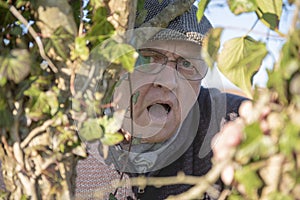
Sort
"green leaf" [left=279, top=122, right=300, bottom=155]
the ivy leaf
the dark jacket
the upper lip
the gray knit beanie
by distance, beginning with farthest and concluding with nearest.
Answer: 1. the dark jacket
2. the upper lip
3. the gray knit beanie
4. the ivy leaf
5. "green leaf" [left=279, top=122, right=300, bottom=155]

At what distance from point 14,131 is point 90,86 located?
10 cm

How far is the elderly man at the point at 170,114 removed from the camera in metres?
1.30

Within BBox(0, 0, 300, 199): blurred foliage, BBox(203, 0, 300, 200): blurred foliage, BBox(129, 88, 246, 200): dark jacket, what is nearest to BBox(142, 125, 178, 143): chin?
BBox(129, 88, 246, 200): dark jacket

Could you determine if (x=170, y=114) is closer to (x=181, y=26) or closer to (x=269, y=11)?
(x=181, y=26)

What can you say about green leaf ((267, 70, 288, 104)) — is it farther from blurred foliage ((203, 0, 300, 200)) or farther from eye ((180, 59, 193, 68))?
eye ((180, 59, 193, 68))

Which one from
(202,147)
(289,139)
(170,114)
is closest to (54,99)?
(289,139)

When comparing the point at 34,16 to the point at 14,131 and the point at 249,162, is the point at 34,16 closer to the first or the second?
the point at 14,131

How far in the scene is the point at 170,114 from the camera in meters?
1.45

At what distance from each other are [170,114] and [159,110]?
0.04 metres

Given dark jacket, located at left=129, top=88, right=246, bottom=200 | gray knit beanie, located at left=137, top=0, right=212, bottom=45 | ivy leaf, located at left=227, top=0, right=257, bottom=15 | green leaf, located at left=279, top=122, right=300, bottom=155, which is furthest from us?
dark jacket, located at left=129, top=88, right=246, bottom=200

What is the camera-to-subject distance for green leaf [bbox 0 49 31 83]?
537mm

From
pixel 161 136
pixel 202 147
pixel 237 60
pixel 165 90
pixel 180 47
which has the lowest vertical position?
pixel 202 147

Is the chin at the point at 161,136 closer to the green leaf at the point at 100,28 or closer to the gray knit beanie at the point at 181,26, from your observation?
the gray knit beanie at the point at 181,26

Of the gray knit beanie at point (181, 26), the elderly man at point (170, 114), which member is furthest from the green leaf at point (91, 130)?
the gray knit beanie at point (181, 26)
